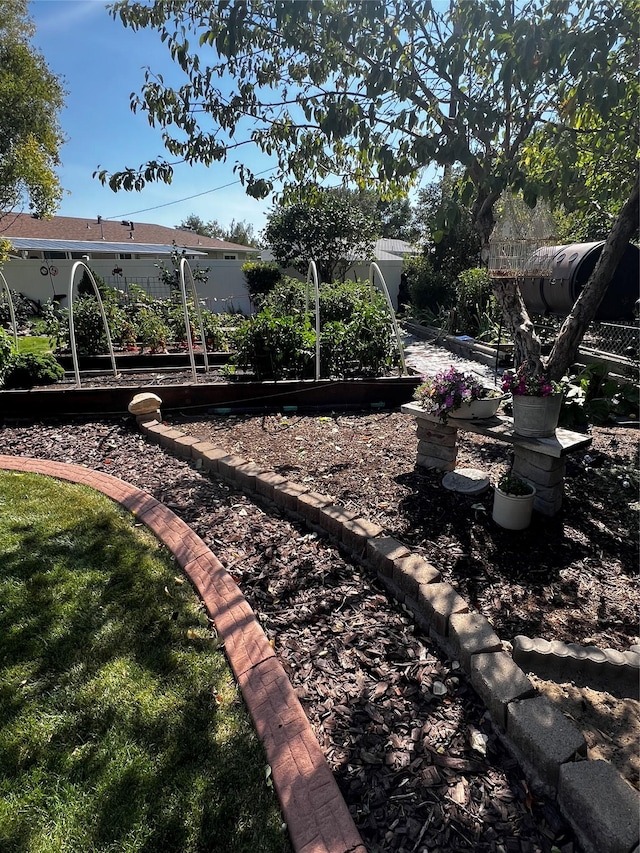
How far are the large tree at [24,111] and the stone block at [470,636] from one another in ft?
49.2

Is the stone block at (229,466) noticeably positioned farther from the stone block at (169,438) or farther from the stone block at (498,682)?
the stone block at (498,682)

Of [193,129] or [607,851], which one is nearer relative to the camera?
[607,851]

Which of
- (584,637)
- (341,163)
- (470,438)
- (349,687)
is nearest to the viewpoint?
(349,687)

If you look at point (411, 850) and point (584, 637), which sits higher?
point (411, 850)

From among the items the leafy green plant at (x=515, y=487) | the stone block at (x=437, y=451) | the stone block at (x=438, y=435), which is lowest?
the stone block at (x=437, y=451)

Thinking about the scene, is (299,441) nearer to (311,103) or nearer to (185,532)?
(185,532)

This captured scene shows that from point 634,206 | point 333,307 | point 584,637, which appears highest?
point 634,206

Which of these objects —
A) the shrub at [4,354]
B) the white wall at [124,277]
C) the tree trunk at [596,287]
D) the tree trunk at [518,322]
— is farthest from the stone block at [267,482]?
the white wall at [124,277]

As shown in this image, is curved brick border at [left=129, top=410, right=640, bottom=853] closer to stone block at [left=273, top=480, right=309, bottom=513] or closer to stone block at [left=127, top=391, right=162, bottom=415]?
stone block at [left=273, top=480, right=309, bottom=513]

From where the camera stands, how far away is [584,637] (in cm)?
228

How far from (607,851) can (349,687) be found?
36.2 inches

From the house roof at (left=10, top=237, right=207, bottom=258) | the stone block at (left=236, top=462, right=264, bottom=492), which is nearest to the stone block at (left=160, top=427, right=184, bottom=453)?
the stone block at (left=236, top=462, right=264, bottom=492)

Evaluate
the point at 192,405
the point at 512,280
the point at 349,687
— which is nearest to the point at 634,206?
the point at 512,280

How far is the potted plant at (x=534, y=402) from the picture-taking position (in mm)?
3033
